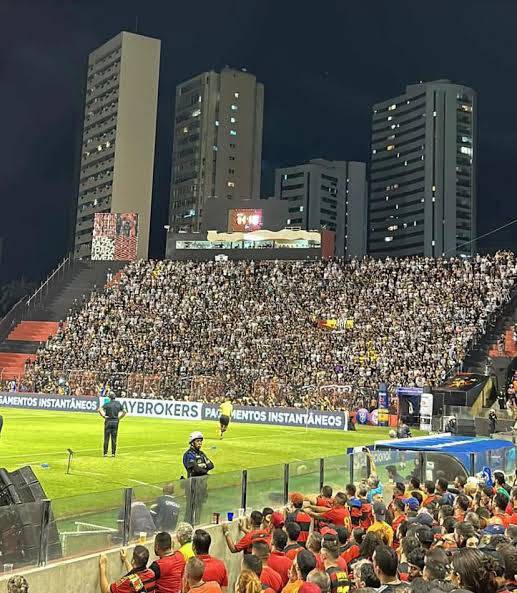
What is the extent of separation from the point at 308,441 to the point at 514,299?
23867mm

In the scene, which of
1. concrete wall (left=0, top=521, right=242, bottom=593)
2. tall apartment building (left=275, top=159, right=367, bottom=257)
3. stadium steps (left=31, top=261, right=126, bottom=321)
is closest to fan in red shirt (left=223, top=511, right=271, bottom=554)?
concrete wall (left=0, top=521, right=242, bottom=593)

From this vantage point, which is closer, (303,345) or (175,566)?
(175,566)

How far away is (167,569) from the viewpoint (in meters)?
7.74

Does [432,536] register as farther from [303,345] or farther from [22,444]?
[303,345]

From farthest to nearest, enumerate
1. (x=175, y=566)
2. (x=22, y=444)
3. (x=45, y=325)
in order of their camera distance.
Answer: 1. (x=45, y=325)
2. (x=22, y=444)
3. (x=175, y=566)

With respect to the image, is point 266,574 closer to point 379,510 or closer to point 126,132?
point 379,510

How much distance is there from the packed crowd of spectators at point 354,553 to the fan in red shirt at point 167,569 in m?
0.01

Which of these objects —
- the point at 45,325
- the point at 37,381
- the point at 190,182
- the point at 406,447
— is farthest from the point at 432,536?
the point at 190,182

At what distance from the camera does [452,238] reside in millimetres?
170125

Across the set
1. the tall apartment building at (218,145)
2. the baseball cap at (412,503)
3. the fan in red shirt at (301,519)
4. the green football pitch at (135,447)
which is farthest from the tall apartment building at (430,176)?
the fan in red shirt at (301,519)

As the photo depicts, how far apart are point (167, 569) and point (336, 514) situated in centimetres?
388

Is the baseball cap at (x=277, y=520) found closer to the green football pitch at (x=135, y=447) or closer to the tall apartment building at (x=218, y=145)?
the green football pitch at (x=135, y=447)

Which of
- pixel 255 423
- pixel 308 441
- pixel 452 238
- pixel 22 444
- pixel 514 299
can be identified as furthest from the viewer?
pixel 452 238

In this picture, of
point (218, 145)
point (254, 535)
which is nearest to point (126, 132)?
point (218, 145)
